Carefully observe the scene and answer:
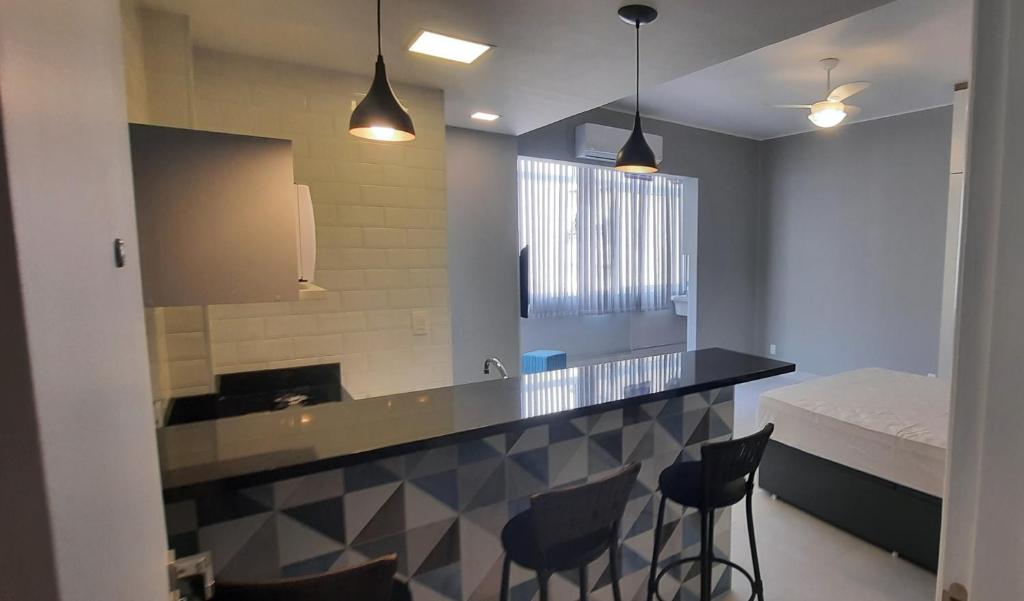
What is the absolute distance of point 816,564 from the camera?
8.43 ft

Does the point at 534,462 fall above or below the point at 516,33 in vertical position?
below

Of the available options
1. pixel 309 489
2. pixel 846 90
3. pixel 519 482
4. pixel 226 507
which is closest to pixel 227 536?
pixel 226 507

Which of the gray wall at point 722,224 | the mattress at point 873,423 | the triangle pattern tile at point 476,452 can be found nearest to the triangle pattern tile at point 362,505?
the triangle pattern tile at point 476,452

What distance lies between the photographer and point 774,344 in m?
6.51

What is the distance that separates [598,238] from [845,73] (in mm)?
2924

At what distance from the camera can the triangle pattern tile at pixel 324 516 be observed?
1.29 metres

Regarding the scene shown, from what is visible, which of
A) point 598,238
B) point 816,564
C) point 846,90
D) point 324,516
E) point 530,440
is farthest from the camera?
point 598,238

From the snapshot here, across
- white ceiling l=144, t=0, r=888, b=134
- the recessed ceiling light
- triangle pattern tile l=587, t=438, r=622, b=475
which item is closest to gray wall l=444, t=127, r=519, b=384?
white ceiling l=144, t=0, r=888, b=134

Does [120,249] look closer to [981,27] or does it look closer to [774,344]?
[981,27]

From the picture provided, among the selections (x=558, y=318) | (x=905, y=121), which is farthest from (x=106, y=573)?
(x=905, y=121)

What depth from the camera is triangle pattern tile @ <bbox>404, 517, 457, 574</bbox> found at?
1439 millimetres

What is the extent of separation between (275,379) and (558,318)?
4.14m

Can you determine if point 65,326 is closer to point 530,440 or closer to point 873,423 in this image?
point 530,440

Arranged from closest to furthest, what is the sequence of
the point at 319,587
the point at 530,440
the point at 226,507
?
the point at 319,587 → the point at 226,507 → the point at 530,440
